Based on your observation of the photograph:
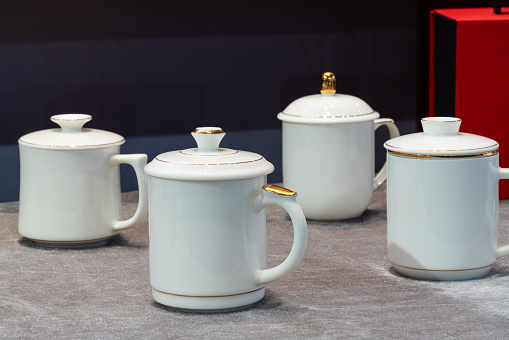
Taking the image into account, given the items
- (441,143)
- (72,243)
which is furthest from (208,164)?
(72,243)

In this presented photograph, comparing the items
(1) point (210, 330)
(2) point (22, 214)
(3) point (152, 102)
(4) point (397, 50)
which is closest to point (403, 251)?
(1) point (210, 330)

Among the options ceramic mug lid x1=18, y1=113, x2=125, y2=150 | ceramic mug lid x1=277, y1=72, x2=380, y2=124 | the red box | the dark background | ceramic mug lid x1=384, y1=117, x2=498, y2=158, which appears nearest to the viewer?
ceramic mug lid x1=384, y1=117, x2=498, y2=158

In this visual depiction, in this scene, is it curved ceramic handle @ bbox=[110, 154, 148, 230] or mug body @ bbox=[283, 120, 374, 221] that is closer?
curved ceramic handle @ bbox=[110, 154, 148, 230]

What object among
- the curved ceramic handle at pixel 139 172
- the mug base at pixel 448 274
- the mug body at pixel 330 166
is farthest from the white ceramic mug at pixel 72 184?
the mug base at pixel 448 274

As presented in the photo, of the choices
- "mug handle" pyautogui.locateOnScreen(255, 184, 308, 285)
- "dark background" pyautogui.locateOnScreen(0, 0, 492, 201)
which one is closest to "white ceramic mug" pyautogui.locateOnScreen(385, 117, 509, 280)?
"mug handle" pyautogui.locateOnScreen(255, 184, 308, 285)

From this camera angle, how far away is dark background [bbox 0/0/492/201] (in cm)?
158

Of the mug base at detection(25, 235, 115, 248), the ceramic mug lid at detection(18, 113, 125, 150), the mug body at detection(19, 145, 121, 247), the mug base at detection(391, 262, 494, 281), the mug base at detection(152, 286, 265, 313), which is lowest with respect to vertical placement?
the mug base at detection(25, 235, 115, 248)

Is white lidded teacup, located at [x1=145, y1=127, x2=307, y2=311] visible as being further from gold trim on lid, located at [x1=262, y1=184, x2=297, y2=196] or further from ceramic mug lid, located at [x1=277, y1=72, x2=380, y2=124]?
ceramic mug lid, located at [x1=277, y1=72, x2=380, y2=124]

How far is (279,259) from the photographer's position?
1.15 m

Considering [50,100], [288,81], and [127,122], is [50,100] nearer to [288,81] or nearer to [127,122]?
[127,122]

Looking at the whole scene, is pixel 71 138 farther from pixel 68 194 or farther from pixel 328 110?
pixel 328 110

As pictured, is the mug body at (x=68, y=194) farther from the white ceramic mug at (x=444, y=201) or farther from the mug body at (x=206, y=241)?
Answer: the white ceramic mug at (x=444, y=201)

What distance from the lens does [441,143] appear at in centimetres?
98

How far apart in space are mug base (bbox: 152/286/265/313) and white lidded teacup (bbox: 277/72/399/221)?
44 centimetres
